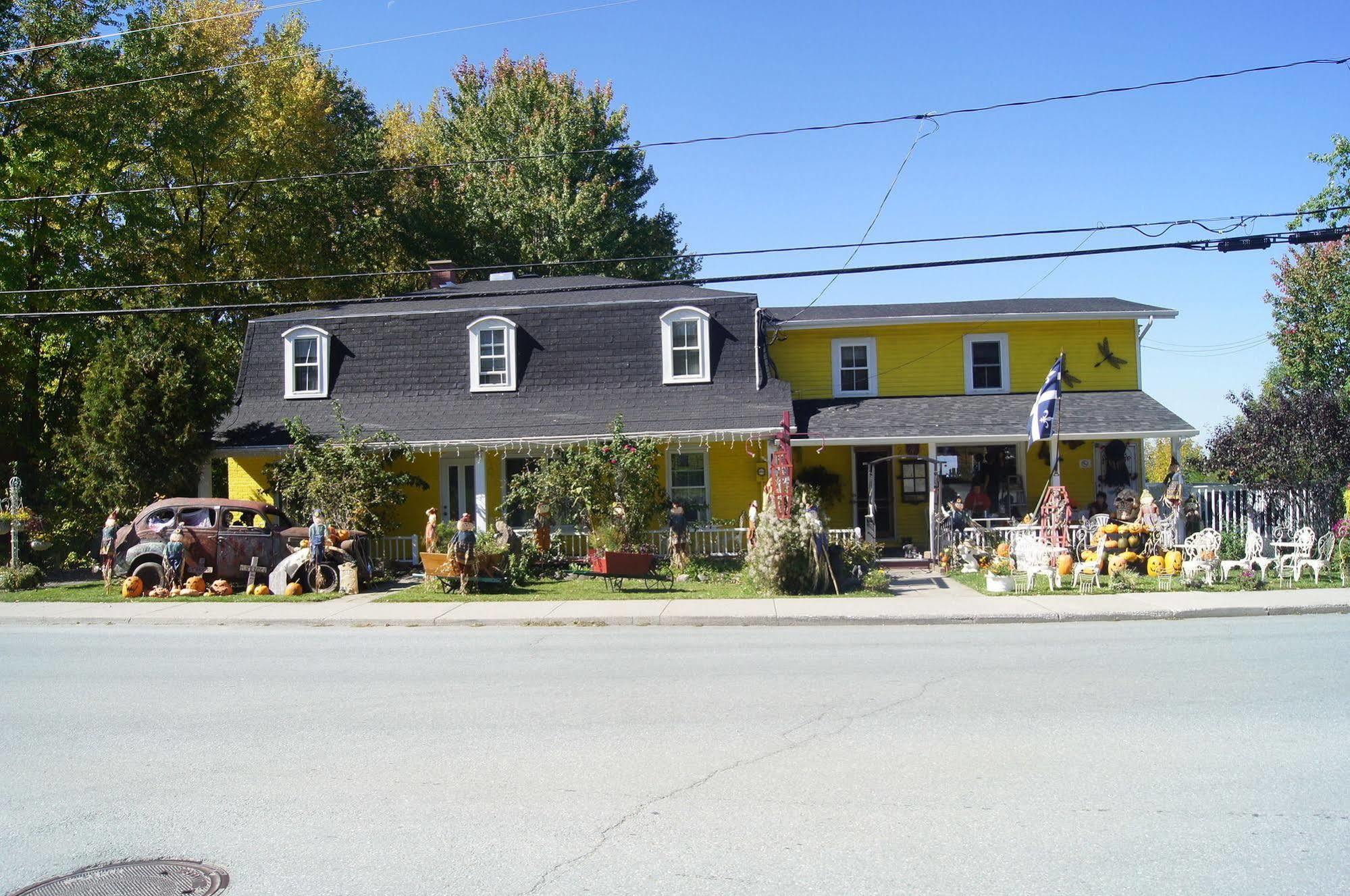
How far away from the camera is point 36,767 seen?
720 centimetres

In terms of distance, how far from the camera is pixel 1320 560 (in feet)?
56.0

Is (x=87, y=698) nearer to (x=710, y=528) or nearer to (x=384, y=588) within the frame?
(x=384, y=588)

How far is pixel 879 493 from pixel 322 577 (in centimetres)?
1309

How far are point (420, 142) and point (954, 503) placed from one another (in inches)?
1348

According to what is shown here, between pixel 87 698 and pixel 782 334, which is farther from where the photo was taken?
pixel 782 334

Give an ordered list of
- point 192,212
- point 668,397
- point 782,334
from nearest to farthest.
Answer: point 668,397 < point 782,334 < point 192,212

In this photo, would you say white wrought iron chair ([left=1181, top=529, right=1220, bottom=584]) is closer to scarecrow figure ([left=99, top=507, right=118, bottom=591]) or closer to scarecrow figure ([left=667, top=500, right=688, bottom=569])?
scarecrow figure ([left=667, top=500, right=688, bottom=569])

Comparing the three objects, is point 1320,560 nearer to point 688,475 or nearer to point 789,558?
point 789,558

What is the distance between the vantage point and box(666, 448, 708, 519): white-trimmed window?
2291 cm

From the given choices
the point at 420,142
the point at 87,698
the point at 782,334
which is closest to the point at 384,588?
the point at 87,698

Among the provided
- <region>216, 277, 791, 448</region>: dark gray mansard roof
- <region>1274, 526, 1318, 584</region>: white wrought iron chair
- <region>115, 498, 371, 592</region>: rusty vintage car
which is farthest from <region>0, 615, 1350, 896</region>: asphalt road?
<region>216, 277, 791, 448</region>: dark gray mansard roof

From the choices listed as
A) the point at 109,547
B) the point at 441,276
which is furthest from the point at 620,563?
the point at 441,276

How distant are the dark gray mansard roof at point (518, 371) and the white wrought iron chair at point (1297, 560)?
9638mm

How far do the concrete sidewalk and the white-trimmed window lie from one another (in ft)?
21.5
